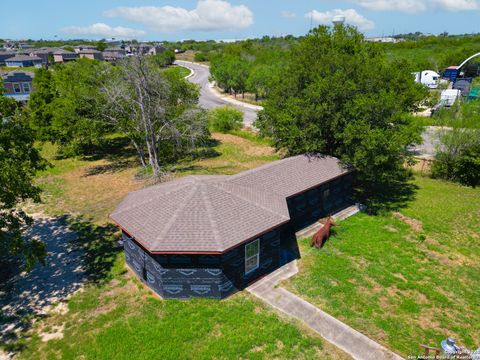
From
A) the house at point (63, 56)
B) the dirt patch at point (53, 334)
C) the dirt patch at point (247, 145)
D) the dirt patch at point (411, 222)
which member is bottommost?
the dirt patch at point (53, 334)

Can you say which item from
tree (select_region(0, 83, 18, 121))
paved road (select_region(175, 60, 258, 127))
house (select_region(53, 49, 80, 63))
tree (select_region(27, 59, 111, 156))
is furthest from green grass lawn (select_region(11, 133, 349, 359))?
house (select_region(53, 49, 80, 63))

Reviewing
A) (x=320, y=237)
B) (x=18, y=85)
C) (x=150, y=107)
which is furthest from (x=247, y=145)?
(x=18, y=85)

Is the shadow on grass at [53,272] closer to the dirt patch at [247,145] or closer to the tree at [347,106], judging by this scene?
the tree at [347,106]

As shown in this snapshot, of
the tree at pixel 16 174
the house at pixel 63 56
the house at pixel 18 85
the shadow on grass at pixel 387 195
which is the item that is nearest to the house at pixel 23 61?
the house at pixel 63 56

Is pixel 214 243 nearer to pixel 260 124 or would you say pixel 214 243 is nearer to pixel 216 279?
pixel 216 279

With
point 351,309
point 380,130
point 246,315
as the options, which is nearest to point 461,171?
point 380,130
